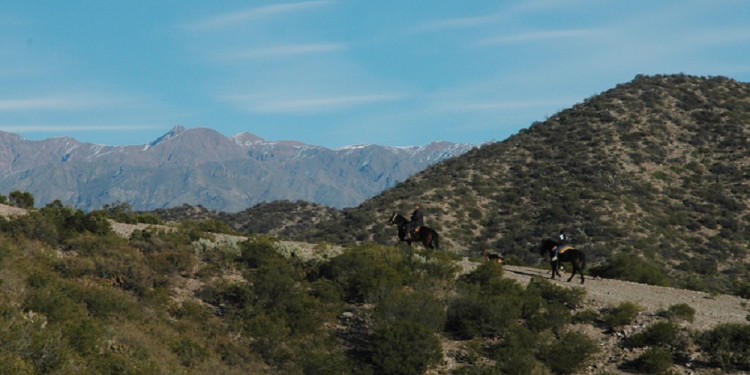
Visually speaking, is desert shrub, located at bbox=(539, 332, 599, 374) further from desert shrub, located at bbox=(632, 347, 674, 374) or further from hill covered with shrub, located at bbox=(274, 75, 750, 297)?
hill covered with shrub, located at bbox=(274, 75, 750, 297)

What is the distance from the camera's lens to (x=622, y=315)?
20.3 metres

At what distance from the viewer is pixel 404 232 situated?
27.9 m

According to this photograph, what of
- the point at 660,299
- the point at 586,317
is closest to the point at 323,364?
the point at 586,317

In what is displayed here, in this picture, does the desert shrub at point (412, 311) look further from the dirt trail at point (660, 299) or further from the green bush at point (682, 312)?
the green bush at point (682, 312)

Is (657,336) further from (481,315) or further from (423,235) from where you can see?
(423,235)

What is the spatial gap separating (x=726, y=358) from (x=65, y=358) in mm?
16684

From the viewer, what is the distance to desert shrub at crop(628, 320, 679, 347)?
19156 millimetres

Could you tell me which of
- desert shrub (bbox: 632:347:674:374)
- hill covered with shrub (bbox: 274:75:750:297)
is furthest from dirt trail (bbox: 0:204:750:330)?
hill covered with shrub (bbox: 274:75:750:297)

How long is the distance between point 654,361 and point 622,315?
237cm

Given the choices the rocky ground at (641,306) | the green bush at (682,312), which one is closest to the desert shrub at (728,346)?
the rocky ground at (641,306)

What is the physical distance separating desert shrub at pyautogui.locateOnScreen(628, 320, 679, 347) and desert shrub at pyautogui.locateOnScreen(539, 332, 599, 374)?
1.25 metres

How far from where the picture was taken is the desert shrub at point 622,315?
66.7 feet

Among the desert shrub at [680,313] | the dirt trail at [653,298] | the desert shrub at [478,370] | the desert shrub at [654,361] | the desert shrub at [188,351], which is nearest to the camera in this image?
the desert shrub at [188,351]

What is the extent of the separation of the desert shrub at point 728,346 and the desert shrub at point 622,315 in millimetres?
2078
